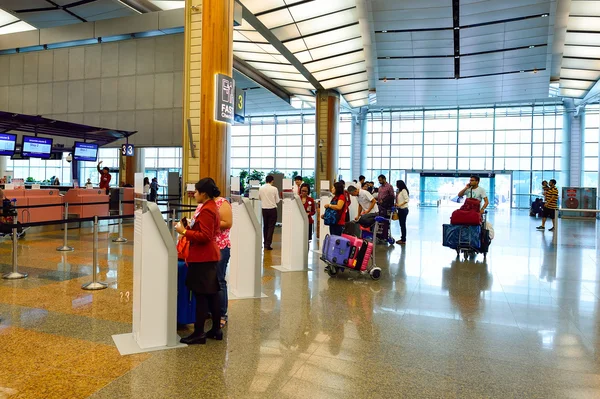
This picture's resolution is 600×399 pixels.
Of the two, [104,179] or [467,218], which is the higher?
[104,179]

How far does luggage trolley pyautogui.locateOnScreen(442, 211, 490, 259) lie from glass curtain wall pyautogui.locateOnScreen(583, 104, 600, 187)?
2467cm

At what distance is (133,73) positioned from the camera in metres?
19.7

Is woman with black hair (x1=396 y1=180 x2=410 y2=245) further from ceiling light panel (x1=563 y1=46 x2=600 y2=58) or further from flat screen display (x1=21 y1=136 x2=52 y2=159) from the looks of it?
flat screen display (x1=21 y1=136 x2=52 y2=159)

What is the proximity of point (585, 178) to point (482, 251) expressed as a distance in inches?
992

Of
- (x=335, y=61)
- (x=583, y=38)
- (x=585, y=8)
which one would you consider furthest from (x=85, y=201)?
(x=583, y=38)

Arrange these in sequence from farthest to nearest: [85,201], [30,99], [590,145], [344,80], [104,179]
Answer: [590,145] < [30,99] < [344,80] < [104,179] < [85,201]

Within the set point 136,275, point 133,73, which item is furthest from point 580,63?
point 136,275

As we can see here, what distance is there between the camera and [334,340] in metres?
4.24

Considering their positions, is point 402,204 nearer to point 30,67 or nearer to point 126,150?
point 126,150

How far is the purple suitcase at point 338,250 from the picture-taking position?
7.20 metres

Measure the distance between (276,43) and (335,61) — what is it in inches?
126

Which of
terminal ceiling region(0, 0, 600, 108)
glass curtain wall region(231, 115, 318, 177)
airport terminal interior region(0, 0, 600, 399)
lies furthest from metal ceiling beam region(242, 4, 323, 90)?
glass curtain wall region(231, 115, 318, 177)

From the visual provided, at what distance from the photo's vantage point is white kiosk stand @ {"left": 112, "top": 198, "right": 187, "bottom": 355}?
399 cm

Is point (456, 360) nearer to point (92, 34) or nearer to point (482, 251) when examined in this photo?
point (482, 251)
